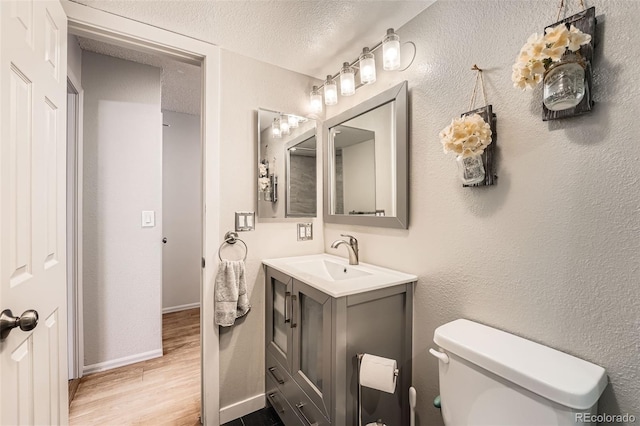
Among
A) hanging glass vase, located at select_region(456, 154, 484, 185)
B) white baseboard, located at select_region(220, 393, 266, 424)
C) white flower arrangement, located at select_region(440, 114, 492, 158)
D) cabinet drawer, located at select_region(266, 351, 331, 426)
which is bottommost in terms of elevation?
white baseboard, located at select_region(220, 393, 266, 424)

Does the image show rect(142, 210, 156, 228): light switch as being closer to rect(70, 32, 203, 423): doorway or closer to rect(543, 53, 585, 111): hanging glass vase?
rect(70, 32, 203, 423): doorway

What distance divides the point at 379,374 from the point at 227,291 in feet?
3.21

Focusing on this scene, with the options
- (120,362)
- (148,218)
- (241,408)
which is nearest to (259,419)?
(241,408)

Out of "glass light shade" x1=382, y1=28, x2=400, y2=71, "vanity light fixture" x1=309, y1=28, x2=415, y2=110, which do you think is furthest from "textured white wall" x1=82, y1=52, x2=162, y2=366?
"glass light shade" x1=382, y1=28, x2=400, y2=71

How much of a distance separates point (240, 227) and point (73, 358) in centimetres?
163

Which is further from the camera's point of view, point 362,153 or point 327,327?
point 362,153

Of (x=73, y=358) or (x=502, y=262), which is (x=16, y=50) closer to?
(x=502, y=262)

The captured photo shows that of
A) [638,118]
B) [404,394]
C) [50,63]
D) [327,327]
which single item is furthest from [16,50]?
[404,394]

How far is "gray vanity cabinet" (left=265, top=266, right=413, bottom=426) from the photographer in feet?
3.77

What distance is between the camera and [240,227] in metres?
1.73

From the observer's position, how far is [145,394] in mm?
1868

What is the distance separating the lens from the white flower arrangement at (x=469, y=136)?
1000 mm

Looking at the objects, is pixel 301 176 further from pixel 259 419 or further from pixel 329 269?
pixel 259 419

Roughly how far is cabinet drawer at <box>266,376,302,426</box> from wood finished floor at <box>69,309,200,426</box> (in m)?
0.45
